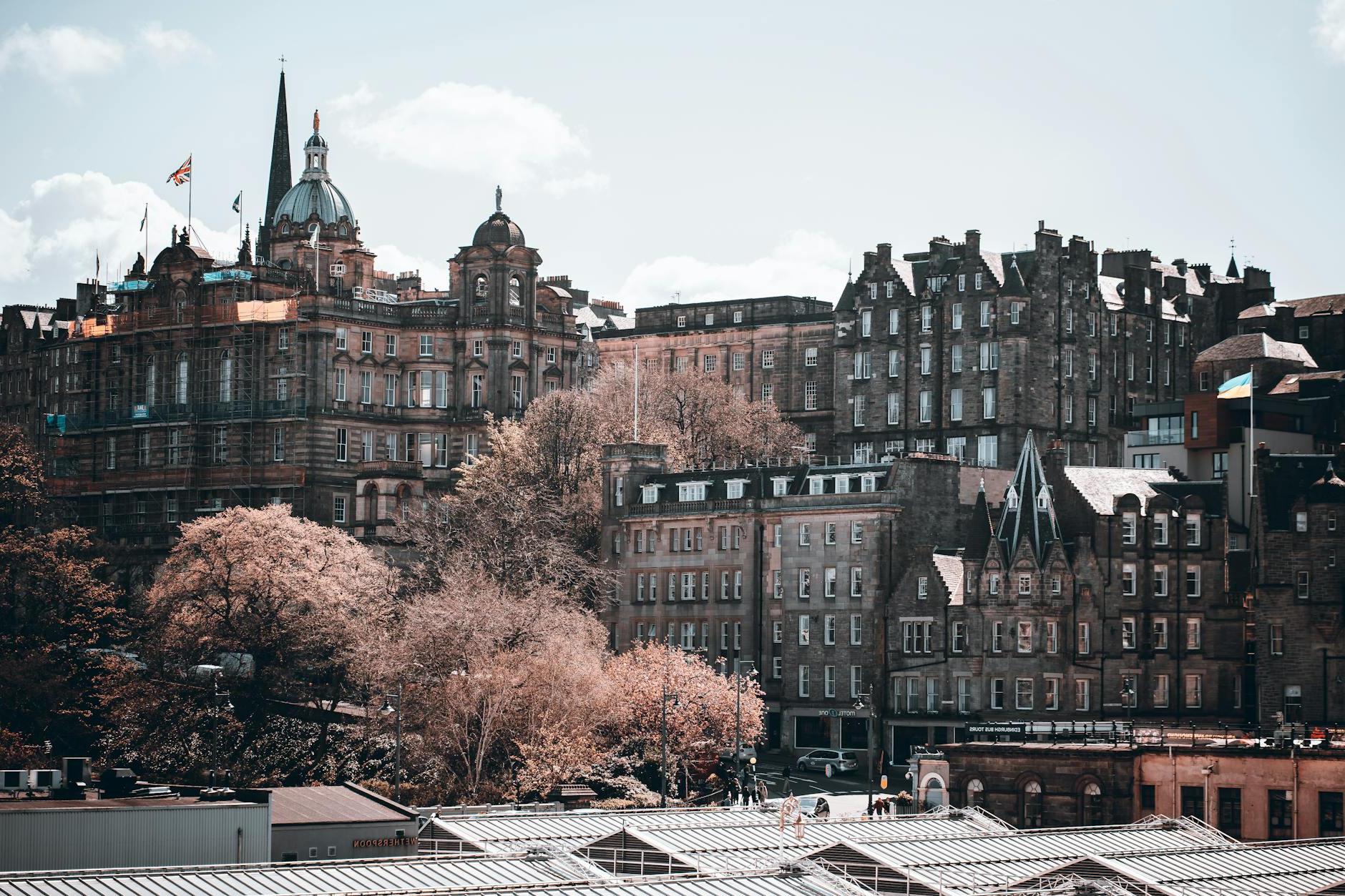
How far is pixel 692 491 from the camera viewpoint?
15575 centimetres

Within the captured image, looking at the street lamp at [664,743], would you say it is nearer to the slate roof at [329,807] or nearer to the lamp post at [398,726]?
the lamp post at [398,726]

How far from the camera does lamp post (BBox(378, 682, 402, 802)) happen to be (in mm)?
119875

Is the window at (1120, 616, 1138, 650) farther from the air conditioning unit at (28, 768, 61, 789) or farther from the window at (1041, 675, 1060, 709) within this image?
the air conditioning unit at (28, 768, 61, 789)

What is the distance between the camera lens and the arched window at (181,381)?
188625mm

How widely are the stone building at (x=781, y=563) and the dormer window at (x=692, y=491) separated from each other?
0.09 m

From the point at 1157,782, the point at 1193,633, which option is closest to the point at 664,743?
the point at 1157,782

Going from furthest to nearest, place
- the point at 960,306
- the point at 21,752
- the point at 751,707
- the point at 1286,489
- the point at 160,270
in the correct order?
1. the point at 160,270
2. the point at 960,306
3. the point at 1286,489
4. the point at 751,707
5. the point at 21,752

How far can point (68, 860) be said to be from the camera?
78625mm

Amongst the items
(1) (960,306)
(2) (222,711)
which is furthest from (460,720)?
(1) (960,306)

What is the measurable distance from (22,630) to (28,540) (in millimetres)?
5316

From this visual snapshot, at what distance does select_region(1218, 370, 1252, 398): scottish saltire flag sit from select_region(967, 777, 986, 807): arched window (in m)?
43.3

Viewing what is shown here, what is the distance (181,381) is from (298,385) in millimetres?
10954

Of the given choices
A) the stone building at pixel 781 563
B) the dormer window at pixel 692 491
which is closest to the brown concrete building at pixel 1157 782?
the stone building at pixel 781 563

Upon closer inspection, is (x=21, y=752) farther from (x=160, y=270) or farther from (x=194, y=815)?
(x=160, y=270)
